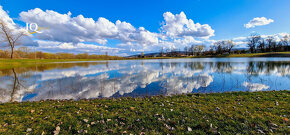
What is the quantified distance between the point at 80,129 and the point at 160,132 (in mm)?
3261

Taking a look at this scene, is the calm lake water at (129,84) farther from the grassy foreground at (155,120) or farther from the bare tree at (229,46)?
the bare tree at (229,46)

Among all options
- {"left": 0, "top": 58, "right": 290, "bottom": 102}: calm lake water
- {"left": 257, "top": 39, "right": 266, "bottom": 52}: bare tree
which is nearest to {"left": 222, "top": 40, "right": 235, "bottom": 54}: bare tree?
{"left": 257, "top": 39, "right": 266, "bottom": 52}: bare tree

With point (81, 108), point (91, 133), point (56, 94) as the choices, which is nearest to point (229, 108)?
point (91, 133)

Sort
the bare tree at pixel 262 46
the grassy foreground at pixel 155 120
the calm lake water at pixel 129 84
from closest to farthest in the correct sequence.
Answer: the grassy foreground at pixel 155 120, the calm lake water at pixel 129 84, the bare tree at pixel 262 46

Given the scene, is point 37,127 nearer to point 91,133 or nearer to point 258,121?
point 91,133

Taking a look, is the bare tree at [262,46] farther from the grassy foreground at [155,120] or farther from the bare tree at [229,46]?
the grassy foreground at [155,120]

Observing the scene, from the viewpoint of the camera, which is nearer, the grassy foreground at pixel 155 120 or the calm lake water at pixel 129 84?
the grassy foreground at pixel 155 120

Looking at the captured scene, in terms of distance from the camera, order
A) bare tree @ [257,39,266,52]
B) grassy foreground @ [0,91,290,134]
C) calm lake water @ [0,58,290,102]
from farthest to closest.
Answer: bare tree @ [257,39,266,52]
calm lake water @ [0,58,290,102]
grassy foreground @ [0,91,290,134]

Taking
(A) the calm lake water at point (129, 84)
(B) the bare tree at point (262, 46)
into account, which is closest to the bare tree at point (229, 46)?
(B) the bare tree at point (262, 46)

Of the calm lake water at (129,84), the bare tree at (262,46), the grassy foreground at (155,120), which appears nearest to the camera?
the grassy foreground at (155,120)

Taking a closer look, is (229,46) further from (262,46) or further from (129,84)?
(129,84)

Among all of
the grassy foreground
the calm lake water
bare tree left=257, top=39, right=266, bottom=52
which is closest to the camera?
the grassy foreground

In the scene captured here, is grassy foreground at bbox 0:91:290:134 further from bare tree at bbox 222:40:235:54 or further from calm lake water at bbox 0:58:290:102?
bare tree at bbox 222:40:235:54

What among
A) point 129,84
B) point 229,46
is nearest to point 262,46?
point 229,46
